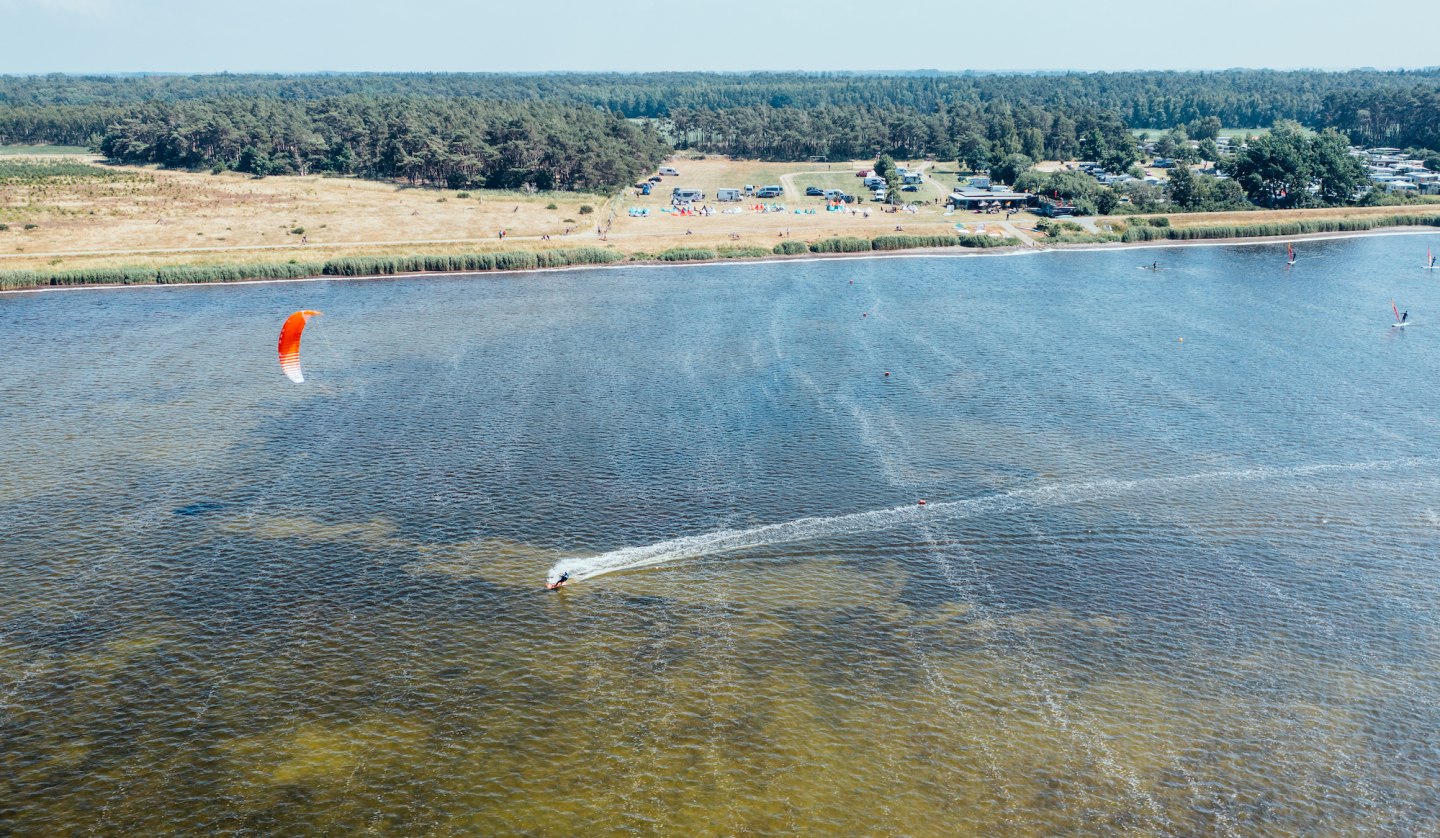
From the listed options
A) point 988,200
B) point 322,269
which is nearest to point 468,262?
point 322,269

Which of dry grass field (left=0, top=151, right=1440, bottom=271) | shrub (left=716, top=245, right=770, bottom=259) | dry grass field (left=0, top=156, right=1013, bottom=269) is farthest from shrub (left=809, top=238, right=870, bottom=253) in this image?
shrub (left=716, top=245, right=770, bottom=259)

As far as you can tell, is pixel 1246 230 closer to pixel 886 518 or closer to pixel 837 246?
pixel 837 246

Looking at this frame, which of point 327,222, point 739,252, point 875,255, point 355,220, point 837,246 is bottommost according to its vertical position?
point 875,255

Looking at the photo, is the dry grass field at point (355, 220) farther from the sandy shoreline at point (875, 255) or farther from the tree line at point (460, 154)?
the tree line at point (460, 154)

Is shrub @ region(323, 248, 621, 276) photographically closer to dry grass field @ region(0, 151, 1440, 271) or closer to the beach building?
dry grass field @ region(0, 151, 1440, 271)

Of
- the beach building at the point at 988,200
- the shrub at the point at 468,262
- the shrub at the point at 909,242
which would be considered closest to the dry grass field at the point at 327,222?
the shrub at the point at 468,262

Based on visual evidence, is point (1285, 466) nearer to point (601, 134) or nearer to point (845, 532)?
point (845, 532)

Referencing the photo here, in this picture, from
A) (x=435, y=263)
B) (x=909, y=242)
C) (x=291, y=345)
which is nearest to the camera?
(x=291, y=345)
